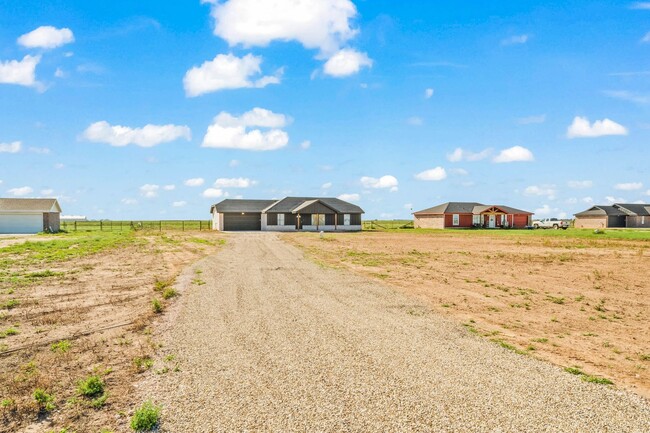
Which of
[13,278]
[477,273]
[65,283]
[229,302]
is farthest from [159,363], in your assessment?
[477,273]

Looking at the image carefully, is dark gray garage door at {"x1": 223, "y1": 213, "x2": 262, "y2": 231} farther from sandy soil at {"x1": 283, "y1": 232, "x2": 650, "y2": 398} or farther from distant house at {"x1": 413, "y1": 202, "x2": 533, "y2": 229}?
sandy soil at {"x1": 283, "y1": 232, "x2": 650, "y2": 398}

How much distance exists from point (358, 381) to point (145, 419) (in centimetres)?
311

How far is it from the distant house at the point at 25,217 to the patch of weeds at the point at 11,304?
48.8 metres

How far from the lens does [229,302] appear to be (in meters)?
14.4

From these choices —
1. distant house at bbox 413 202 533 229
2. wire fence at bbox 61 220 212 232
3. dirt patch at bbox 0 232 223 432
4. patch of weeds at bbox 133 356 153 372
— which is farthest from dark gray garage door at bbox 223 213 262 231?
patch of weeds at bbox 133 356 153 372

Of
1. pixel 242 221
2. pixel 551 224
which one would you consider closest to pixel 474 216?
pixel 551 224

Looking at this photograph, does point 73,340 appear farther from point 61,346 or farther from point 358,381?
point 358,381

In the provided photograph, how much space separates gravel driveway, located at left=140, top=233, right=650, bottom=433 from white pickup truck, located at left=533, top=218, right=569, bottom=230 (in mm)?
72492

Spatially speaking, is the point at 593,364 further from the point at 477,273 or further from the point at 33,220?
the point at 33,220

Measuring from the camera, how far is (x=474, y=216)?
78625 millimetres

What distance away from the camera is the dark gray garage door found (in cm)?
6719

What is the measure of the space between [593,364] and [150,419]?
7546mm

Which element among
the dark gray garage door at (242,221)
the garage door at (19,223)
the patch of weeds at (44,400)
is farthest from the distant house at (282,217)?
the patch of weeds at (44,400)

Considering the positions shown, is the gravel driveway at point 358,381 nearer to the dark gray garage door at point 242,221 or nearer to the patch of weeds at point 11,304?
the patch of weeds at point 11,304
